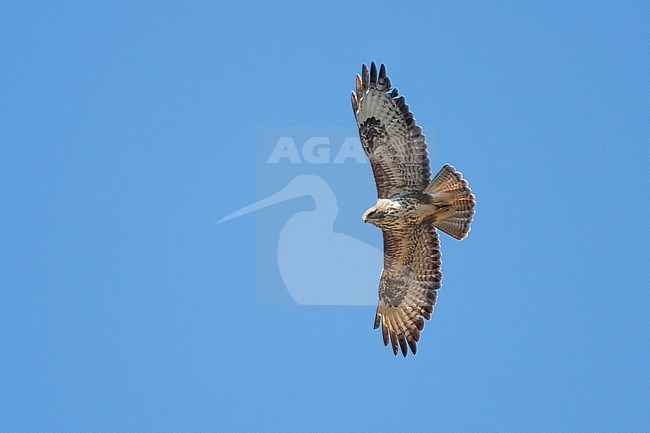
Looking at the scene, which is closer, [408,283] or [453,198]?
[453,198]

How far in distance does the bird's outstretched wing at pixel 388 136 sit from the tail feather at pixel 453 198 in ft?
0.51

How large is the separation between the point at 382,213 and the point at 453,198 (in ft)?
2.88

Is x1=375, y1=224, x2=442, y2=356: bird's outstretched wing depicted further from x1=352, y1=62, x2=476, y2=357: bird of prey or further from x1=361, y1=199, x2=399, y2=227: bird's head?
x1=361, y1=199, x2=399, y2=227: bird's head

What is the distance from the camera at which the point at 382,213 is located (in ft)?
42.7

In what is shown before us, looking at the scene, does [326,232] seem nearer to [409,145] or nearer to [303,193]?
[303,193]

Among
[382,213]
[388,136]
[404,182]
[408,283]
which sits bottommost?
[408,283]

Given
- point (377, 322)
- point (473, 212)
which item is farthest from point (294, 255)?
point (473, 212)

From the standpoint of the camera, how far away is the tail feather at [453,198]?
1294cm

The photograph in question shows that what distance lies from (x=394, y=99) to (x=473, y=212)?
168 cm

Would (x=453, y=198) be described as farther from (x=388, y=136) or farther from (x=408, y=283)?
(x=408, y=283)

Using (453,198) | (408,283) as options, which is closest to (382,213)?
(453,198)

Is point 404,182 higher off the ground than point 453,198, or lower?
higher

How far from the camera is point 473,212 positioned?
13.1 meters

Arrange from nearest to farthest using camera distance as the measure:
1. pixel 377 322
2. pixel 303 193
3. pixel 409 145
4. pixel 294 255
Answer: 1. pixel 409 145
2. pixel 377 322
3. pixel 303 193
4. pixel 294 255
